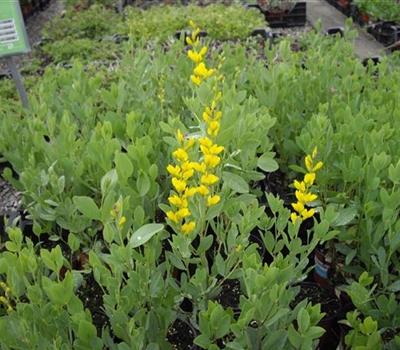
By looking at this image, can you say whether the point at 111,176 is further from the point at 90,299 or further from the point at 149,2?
the point at 149,2

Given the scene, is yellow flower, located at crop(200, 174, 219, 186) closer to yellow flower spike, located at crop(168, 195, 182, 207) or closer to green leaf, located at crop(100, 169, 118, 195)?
yellow flower spike, located at crop(168, 195, 182, 207)

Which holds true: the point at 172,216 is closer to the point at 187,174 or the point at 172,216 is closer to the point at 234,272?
the point at 187,174

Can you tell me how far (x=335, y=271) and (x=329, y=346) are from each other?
25 cm

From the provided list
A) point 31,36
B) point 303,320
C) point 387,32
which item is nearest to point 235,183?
point 303,320

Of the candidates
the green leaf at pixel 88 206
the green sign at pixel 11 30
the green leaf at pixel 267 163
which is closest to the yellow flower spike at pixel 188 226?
the green leaf at pixel 88 206

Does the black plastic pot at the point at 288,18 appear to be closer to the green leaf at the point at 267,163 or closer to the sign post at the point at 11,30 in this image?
the sign post at the point at 11,30

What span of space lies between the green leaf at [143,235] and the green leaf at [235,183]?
11.9 inches

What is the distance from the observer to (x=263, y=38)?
5.06 m

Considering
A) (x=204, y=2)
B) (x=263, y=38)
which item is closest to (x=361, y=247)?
(x=263, y=38)

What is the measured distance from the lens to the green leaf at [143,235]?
115 centimetres

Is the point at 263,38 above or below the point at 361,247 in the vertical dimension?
below

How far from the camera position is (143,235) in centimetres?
116

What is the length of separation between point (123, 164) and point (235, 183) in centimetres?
31

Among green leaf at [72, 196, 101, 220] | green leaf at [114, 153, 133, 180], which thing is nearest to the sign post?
green leaf at [114, 153, 133, 180]
